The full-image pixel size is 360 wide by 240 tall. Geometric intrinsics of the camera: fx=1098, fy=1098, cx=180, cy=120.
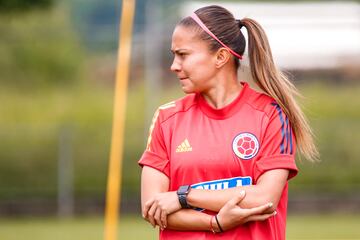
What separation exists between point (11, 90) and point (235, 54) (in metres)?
20.5

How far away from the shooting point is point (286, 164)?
4922mm

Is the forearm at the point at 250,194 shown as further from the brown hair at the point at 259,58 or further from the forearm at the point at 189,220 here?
Answer: the brown hair at the point at 259,58

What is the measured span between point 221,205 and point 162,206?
26 cm

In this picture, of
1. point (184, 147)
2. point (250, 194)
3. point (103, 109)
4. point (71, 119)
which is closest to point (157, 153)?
point (184, 147)

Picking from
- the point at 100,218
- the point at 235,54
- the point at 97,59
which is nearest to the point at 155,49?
the point at 97,59

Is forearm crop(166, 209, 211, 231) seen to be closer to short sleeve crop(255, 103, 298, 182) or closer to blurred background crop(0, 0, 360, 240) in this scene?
short sleeve crop(255, 103, 298, 182)

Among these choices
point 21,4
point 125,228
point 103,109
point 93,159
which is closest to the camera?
point 125,228

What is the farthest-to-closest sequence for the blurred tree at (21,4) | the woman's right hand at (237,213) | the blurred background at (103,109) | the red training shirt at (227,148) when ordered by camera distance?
the blurred background at (103,109)
the blurred tree at (21,4)
the red training shirt at (227,148)
the woman's right hand at (237,213)

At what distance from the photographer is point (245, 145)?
4914 mm

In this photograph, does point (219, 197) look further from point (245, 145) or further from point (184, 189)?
point (245, 145)

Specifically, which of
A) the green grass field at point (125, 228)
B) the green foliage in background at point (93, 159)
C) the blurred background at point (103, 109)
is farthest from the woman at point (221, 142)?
the green foliage in background at point (93, 159)

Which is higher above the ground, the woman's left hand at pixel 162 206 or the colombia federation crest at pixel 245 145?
the colombia federation crest at pixel 245 145

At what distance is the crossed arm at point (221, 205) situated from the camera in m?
4.82

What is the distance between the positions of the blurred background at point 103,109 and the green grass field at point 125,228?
1.0 inches
